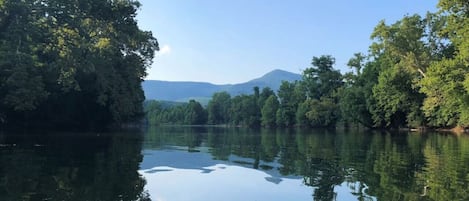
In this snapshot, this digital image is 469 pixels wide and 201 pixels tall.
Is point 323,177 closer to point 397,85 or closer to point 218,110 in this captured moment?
point 397,85

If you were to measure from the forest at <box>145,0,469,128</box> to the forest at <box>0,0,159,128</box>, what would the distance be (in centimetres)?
3303

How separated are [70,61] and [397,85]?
49121 mm

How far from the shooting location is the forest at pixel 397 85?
1494 inches

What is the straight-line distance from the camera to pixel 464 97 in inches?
1427

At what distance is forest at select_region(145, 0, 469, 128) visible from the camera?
37938mm

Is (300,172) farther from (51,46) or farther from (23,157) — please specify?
(51,46)

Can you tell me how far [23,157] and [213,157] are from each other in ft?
27.0

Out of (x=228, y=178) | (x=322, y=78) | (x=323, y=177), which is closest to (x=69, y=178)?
(x=228, y=178)

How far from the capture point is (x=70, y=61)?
161 ft

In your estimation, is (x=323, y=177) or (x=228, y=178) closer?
(x=323, y=177)

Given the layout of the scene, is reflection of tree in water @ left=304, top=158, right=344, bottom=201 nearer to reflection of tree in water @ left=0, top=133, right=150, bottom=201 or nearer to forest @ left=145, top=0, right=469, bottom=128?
reflection of tree in water @ left=0, top=133, right=150, bottom=201

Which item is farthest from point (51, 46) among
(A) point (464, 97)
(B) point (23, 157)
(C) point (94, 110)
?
(A) point (464, 97)

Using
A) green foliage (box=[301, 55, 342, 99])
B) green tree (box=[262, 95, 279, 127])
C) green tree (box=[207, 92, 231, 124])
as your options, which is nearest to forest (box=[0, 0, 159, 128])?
green foliage (box=[301, 55, 342, 99])

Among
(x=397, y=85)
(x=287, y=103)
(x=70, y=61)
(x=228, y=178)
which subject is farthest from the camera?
(x=287, y=103)
